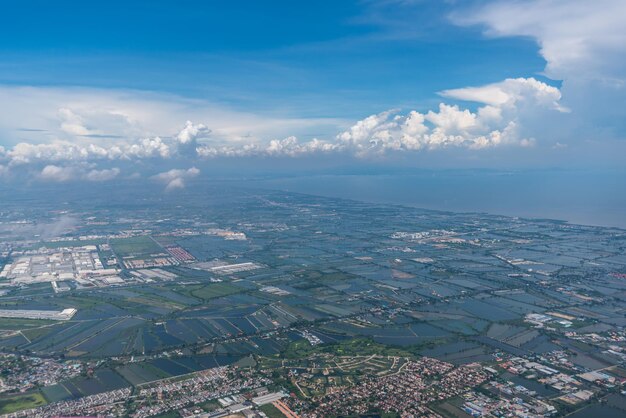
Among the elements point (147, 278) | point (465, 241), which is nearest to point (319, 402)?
point (147, 278)

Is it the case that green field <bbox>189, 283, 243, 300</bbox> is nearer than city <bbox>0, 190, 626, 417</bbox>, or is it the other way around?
city <bbox>0, 190, 626, 417</bbox>

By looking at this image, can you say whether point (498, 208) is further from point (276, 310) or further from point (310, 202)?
point (276, 310)

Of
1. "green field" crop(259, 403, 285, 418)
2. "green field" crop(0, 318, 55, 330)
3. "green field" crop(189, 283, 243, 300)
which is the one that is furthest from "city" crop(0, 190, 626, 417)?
"green field" crop(189, 283, 243, 300)

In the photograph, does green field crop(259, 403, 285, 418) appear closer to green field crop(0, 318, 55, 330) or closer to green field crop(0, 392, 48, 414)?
green field crop(0, 392, 48, 414)

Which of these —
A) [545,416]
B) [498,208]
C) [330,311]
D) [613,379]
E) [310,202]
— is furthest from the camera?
[310,202]

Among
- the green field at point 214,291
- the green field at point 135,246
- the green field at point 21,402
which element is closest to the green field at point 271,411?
the green field at point 21,402

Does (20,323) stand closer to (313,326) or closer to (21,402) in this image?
(21,402)

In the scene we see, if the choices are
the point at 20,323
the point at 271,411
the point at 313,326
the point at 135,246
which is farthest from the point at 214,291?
the point at 135,246

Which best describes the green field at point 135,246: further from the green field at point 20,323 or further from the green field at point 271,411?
the green field at point 271,411
